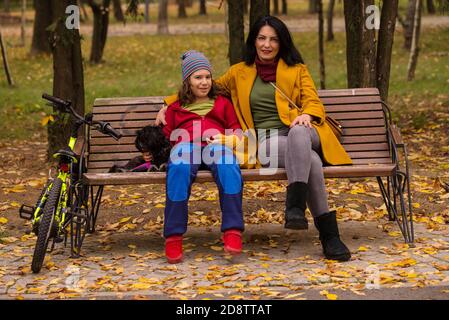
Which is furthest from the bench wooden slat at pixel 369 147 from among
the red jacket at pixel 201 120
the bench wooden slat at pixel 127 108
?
the bench wooden slat at pixel 127 108

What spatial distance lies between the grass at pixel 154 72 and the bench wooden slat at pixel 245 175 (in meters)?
6.85

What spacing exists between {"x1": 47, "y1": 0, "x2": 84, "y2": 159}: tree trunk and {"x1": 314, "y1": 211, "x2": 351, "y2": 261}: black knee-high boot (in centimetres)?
426

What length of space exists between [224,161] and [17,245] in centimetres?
186

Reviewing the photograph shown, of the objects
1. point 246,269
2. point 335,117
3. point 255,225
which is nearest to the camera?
point 246,269

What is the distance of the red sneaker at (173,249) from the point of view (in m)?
6.42

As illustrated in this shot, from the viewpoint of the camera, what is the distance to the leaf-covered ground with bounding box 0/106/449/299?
5820 millimetres

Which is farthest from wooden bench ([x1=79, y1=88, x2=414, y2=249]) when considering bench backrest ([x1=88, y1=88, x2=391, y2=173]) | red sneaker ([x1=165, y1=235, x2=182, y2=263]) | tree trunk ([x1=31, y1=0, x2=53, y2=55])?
tree trunk ([x1=31, y1=0, x2=53, y2=55])

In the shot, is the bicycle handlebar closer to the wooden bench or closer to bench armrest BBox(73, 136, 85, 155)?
bench armrest BBox(73, 136, 85, 155)

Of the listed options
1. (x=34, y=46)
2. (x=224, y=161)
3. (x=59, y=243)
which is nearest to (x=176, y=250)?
(x=224, y=161)

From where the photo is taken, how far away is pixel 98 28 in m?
22.7

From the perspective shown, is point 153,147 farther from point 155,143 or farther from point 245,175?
point 245,175

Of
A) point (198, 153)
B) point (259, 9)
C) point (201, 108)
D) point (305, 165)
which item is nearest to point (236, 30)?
point (259, 9)

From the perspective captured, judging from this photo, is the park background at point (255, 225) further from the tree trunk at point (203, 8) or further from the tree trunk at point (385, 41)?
the tree trunk at point (203, 8)

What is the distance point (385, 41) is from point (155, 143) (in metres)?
3.93
